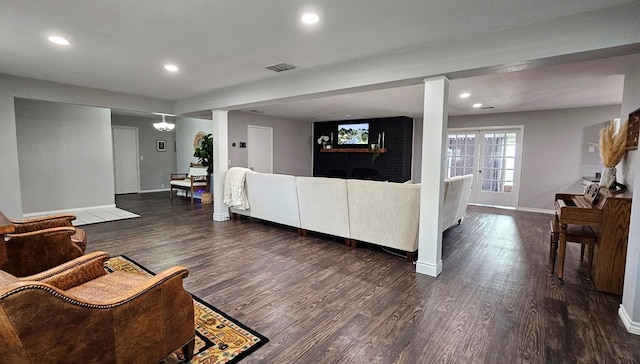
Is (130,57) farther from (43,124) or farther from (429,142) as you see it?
(43,124)

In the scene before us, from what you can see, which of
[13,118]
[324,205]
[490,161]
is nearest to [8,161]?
[13,118]

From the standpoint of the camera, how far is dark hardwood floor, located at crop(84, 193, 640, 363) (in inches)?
77.6

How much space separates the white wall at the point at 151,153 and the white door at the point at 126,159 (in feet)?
0.45

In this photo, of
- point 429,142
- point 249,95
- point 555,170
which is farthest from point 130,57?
point 555,170

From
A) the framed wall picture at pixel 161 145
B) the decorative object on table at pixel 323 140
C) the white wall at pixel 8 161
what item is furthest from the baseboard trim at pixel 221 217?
the framed wall picture at pixel 161 145

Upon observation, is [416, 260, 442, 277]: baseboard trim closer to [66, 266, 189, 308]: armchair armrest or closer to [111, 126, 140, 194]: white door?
[66, 266, 189, 308]: armchair armrest

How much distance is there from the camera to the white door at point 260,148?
307 inches

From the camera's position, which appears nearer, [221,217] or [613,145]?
[613,145]

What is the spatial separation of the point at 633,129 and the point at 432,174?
1879 mm

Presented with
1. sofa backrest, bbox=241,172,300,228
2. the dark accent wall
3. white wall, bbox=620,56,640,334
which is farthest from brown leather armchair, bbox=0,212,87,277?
the dark accent wall

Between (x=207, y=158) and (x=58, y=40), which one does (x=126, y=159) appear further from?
(x=58, y=40)

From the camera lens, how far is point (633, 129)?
2.86m

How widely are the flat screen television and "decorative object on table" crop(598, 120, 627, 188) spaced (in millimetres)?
5670

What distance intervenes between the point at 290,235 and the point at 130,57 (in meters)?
3.07
